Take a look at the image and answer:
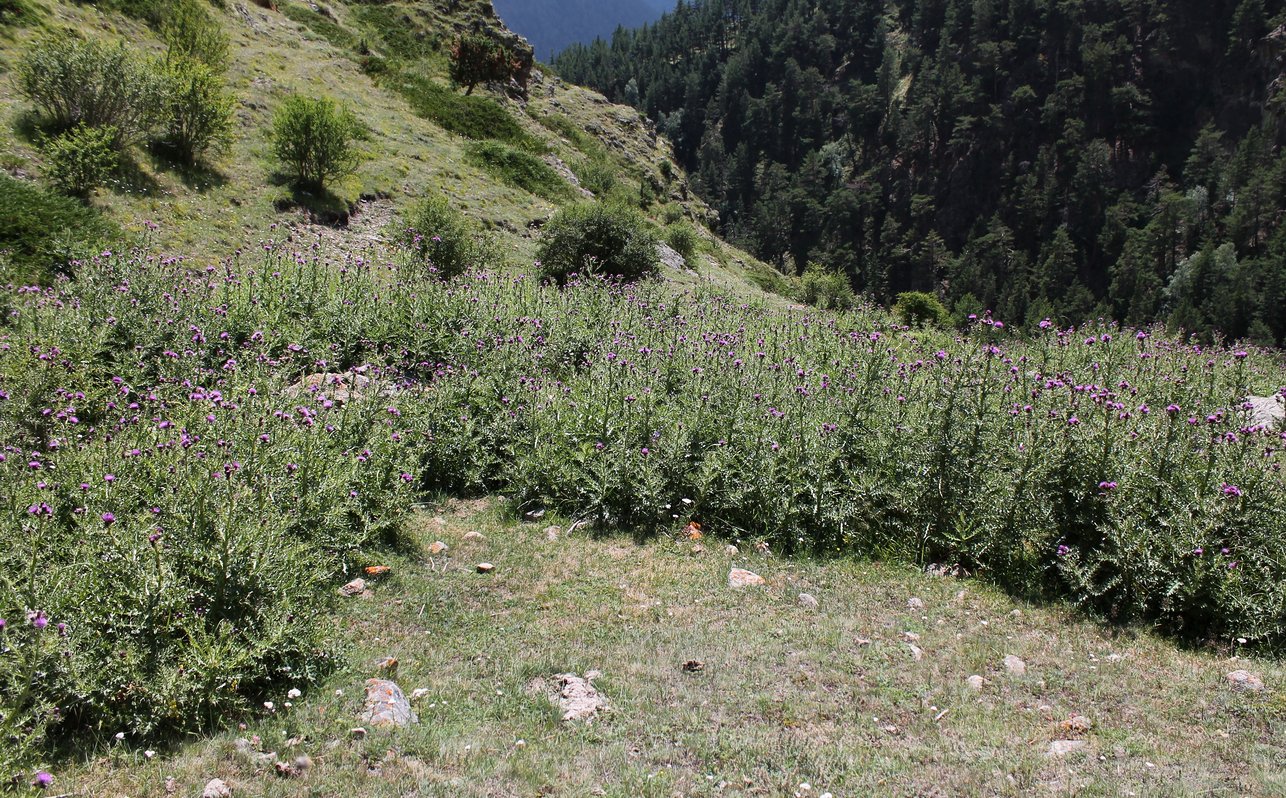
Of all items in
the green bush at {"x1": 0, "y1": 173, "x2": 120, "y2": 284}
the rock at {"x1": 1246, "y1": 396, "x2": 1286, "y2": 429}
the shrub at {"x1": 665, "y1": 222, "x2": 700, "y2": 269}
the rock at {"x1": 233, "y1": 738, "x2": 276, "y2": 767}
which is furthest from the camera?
the shrub at {"x1": 665, "y1": 222, "x2": 700, "y2": 269}

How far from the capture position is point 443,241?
14594 mm

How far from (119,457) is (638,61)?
160 meters

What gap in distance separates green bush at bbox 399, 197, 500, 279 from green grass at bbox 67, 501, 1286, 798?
1011 centimetres

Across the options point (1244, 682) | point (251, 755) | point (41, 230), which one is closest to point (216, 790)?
point (251, 755)

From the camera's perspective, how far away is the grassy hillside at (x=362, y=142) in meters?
12.8

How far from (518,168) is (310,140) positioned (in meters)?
9.29

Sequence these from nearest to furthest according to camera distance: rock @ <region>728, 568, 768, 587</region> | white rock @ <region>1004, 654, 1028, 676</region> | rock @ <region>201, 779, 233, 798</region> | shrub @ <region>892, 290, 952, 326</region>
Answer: rock @ <region>201, 779, 233, 798</region>
white rock @ <region>1004, 654, 1028, 676</region>
rock @ <region>728, 568, 768, 587</region>
shrub @ <region>892, 290, 952, 326</region>

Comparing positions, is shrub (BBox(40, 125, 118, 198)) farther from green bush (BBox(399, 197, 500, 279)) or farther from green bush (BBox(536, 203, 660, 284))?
green bush (BBox(536, 203, 660, 284))

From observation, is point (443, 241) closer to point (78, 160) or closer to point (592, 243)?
point (592, 243)

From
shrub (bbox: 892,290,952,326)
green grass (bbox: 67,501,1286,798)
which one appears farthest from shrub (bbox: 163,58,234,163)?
shrub (bbox: 892,290,952,326)

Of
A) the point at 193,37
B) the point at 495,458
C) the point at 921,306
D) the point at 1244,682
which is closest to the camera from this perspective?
the point at 1244,682

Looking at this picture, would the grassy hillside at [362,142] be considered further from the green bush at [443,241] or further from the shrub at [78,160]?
the green bush at [443,241]

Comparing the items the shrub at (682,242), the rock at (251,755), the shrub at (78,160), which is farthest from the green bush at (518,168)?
the rock at (251,755)

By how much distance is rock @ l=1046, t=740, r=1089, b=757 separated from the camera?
3.57 meters
